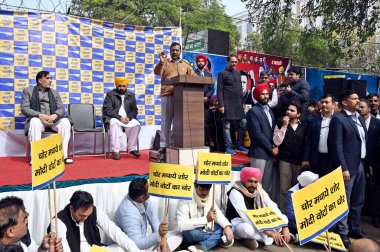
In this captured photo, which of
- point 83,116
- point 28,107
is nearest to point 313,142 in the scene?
point 83,116

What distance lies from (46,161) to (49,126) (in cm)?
271

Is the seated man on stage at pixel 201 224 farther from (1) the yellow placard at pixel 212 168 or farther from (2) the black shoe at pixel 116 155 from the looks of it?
(2) the black shoe at pixel 116 155

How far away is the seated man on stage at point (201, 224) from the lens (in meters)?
3.87

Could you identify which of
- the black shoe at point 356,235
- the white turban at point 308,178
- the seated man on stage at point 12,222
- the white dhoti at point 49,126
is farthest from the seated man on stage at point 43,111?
the black shoe at point 356,235

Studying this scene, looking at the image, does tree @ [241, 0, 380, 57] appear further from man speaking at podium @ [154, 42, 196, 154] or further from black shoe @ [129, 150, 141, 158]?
black shoe @ [129, 150, 141, 158]

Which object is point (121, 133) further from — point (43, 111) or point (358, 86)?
point (358, 86)

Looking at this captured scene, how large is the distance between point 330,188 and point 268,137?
7.50ft

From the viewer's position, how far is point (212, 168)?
344 centimetres

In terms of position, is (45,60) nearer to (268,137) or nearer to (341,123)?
(268,137)

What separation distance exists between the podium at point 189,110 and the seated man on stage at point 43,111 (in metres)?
1.56

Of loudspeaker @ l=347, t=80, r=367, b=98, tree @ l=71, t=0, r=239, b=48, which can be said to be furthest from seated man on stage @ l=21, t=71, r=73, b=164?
tree @ l=71, t=0, r=239, b=48

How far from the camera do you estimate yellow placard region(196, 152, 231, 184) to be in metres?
3.37

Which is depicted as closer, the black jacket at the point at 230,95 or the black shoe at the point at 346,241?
the black shoe at the point at 346,241

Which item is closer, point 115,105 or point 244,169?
point 244,169
